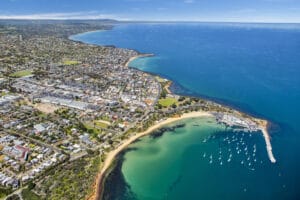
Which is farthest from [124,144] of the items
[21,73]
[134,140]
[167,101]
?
[21,73]

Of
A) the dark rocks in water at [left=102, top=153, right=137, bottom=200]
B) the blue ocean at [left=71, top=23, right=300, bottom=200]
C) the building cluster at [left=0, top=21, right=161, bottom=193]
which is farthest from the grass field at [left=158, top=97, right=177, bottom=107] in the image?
the dark rocks in water at [left=102, top=153, right=137, bottom=200]

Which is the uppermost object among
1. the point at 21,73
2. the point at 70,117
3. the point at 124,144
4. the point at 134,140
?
the point at 21,73

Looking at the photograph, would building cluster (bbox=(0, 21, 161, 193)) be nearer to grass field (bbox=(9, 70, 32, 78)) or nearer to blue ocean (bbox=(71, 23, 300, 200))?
grass field (bbox=(9, 70, 32, 78))

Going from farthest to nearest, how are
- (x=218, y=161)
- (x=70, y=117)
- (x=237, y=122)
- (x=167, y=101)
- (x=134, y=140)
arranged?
(x=167, y=101) → (x=70, y=117) → (x=237, y=122) → (x=134, y=140) → (x=218, y=161)

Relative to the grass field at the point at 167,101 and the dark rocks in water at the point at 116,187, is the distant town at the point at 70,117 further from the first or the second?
the dark rocks in water at the point at 116,187

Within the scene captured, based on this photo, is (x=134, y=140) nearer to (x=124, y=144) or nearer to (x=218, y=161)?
(x=124, y=144)

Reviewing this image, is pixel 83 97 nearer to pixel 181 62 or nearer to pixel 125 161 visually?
pixel 125 161

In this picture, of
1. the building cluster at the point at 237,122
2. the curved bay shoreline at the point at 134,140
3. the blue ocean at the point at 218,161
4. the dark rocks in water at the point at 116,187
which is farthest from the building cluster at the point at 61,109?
the building cluster at the point at 237,122

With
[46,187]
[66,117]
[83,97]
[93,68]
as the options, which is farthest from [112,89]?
[46,187]

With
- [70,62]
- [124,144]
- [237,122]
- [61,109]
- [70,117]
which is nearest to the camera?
[124,144]
